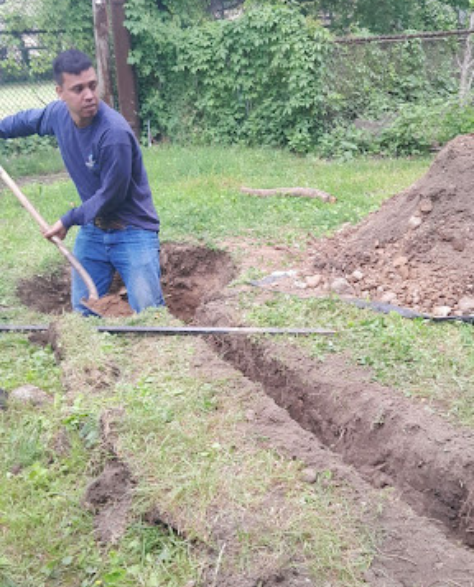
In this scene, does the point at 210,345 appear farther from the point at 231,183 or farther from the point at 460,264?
the point at 231,183

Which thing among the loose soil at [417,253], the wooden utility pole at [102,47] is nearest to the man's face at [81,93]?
the loose soil at [417,253]

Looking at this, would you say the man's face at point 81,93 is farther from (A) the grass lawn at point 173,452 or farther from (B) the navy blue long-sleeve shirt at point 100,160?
(A) the grass lawn at point 173,452

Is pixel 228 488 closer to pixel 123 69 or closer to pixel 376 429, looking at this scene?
pixel 376 429

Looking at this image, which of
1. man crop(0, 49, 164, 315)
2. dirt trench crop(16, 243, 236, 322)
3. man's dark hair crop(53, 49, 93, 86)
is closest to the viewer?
man's dark hair crop(53, 49, 93, 86)

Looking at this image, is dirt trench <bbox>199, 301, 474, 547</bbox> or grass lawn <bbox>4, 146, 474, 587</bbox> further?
dirt trench <bbox>199, 301, 474, 547</bbox>

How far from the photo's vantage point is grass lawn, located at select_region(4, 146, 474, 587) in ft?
8.94

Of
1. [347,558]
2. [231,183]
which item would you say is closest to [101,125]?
[347,558]

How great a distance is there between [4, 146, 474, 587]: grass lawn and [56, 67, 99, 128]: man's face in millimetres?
1481

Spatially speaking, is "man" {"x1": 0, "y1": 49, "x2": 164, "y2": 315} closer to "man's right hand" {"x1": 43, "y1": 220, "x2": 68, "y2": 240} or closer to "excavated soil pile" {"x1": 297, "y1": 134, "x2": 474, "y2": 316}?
"man's right hand" {"x1": 43, "y1": 220, "x2": 68, "y2": 240}

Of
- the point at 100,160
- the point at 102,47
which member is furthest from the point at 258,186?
the point at 102,47

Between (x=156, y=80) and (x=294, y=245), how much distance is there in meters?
7.21

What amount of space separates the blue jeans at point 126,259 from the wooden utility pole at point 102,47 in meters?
7.02

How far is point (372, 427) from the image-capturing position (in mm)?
3654

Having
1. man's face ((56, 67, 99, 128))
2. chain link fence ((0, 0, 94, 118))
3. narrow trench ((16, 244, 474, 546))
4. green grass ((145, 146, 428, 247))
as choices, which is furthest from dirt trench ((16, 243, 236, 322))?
chain link fence ((0, 0, 94, 118))
